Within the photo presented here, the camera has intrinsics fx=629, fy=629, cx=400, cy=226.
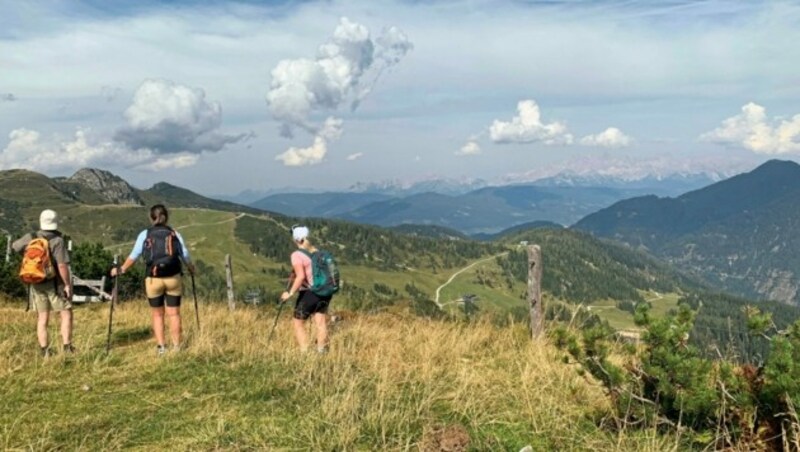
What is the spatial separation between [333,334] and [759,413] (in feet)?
25.0

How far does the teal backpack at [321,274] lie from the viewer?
1027cm

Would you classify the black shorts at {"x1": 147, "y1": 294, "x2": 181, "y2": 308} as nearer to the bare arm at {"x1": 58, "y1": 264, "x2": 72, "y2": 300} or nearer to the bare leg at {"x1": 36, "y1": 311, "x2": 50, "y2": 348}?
the bare arm at {"x1": 58, "y1": 264, "x2": 72, "y2": 300}

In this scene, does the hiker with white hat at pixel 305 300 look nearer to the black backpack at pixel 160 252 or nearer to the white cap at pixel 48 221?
the black backpack at pixel 160 252

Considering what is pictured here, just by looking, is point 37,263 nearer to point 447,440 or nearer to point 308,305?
point 308,305

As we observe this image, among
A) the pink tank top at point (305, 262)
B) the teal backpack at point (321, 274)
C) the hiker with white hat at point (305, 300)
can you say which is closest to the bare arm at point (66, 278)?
the hiker with white hat at point (305, 300)

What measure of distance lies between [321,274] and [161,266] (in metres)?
2.62

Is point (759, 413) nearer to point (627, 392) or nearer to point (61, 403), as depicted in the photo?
point (627, 392)

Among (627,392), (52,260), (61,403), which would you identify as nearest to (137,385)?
(61,403)

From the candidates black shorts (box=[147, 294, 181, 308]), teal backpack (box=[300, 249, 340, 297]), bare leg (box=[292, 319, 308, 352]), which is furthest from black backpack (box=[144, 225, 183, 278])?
bare leg (box=[292, 319, 308, 352])

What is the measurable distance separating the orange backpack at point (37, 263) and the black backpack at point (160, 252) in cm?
165

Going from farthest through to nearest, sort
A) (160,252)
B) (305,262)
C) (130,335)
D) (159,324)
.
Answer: (130,335)
(159,324)
(160,252)
(305,262)

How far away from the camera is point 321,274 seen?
33.9ft

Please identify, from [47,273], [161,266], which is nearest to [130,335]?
[47,273]

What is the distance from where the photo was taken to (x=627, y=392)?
632 cm
